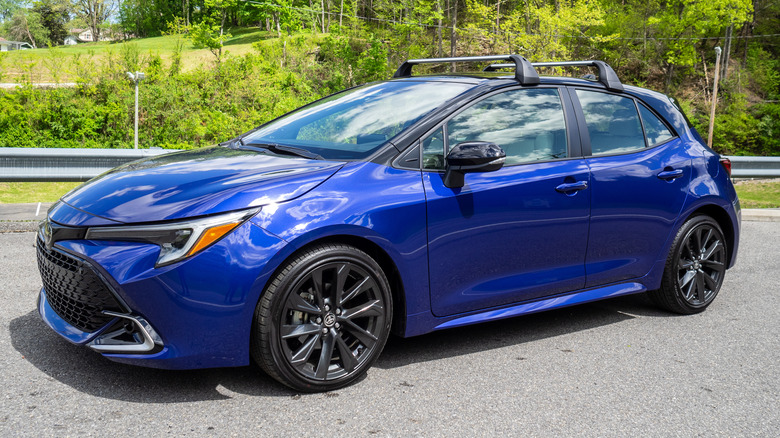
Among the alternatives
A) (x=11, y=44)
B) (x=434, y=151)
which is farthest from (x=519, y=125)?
(x=11, y=44)

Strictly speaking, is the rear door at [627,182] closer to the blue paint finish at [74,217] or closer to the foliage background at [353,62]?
the blue paint finish at [74,217]

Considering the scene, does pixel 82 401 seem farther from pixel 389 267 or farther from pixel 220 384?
pixel 389 267

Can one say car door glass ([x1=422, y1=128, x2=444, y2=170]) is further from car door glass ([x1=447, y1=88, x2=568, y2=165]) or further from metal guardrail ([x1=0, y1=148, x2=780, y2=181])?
metal guardrail ([x1=0, y1=148, x2=780, y2=181])

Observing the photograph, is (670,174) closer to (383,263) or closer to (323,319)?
(383,263)

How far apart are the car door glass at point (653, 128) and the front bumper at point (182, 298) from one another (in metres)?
3.04

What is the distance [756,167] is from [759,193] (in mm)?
771

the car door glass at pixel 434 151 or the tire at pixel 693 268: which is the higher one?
the car door glass at pixel 434 151

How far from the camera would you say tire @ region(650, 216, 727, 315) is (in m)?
4.90

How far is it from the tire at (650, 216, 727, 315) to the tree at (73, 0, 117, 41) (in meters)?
99.9

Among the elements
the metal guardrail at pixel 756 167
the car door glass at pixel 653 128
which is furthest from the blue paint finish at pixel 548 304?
the metal guardrail at pixel 756 167

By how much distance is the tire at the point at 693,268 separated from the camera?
4.90 meters

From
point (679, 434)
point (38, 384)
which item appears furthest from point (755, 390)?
point (38, 384)

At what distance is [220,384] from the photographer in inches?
135

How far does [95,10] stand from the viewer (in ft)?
309
